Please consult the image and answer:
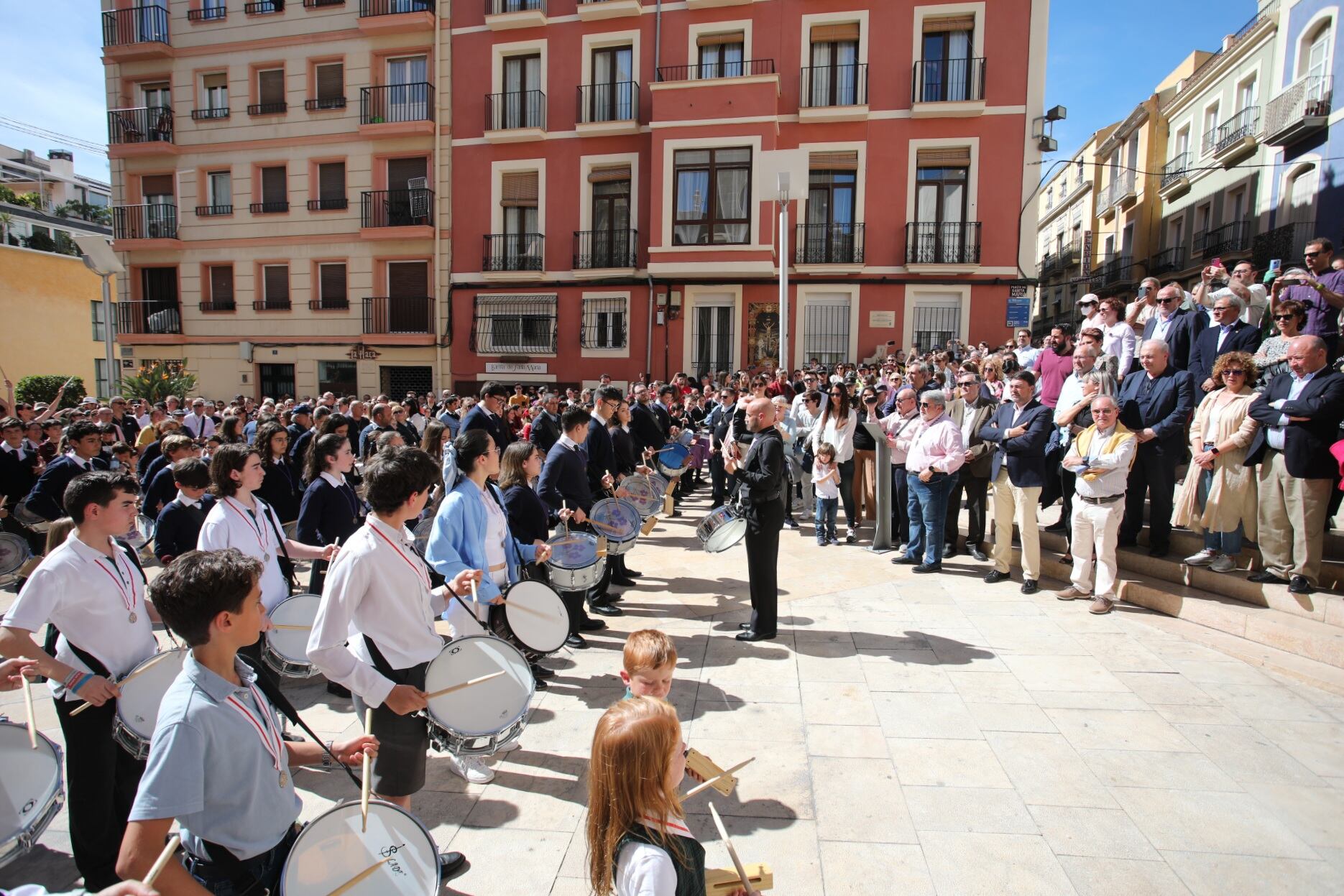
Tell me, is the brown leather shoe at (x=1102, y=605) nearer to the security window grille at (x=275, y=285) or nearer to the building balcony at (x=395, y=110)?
the building balcony at (x=395, y=110)

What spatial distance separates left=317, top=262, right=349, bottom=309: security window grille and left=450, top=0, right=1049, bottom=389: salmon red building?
374 cm

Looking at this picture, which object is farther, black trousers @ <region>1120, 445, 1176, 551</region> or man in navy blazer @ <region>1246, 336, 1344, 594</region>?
black trousers @ <region>1120, 445, 1176, 551</region>

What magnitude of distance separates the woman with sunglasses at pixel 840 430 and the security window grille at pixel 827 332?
30.6 ft

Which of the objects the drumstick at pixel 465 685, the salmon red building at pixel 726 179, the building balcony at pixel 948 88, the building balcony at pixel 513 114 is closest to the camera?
the drumstick at pixel 465 685

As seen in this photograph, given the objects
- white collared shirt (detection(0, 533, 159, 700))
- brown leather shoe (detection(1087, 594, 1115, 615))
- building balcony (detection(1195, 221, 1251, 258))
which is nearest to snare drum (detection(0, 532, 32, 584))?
white collared shirt (detection(0, 533, 159, 700))

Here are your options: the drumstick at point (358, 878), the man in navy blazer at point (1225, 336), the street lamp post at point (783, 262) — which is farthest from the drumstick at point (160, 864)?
the street lamp post at point (783, 262)

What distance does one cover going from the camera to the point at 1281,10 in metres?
18.3

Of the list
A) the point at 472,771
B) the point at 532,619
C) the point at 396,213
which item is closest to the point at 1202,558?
the point at 532,619

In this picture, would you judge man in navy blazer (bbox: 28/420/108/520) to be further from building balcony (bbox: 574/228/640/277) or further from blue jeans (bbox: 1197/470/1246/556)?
building balcony (bbox: 574/228/640/277)

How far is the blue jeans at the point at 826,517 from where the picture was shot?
8914mm

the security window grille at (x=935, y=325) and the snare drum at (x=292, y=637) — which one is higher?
the security window grille at (x=935, y=325)

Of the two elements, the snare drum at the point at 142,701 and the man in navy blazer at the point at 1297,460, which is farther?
the man in navy blazer at the point at 1297,460

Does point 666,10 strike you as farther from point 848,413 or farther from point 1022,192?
point 848,413

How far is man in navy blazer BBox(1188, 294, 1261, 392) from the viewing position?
6664mm
